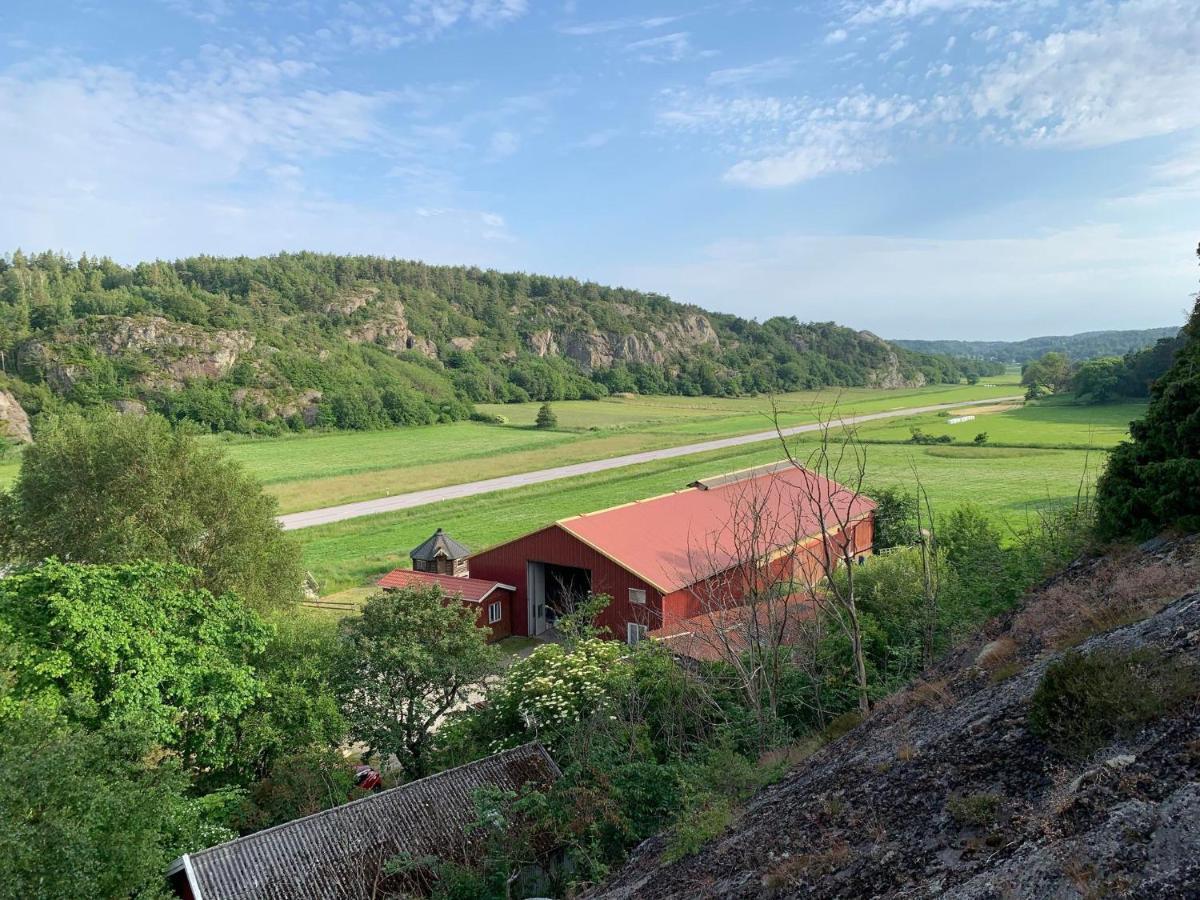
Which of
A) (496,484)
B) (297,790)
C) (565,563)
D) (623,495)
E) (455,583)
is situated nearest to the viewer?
(297,790)

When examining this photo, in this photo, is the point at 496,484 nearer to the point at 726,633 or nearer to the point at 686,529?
the point at 686,529

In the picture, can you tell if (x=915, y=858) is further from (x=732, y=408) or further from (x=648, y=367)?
(x=648, y=367)

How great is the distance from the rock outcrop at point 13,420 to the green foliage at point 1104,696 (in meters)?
96.6

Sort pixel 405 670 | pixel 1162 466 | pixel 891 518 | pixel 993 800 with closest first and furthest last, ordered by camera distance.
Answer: pixel 993 800
pixel 1162 466
pixel 405 670
pixel 891 518

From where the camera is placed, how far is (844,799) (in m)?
7.71

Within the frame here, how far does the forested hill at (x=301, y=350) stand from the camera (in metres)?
96.8

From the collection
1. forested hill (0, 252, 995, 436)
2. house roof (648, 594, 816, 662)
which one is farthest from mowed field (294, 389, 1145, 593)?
forested hill (0, 252, 995, 436)

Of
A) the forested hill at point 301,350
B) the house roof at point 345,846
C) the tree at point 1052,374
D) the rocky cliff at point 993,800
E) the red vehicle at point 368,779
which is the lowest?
the red vehicle at point 368,779

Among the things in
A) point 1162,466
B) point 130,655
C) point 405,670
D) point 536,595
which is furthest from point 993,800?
point 536,595

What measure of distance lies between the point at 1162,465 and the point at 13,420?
101593mm

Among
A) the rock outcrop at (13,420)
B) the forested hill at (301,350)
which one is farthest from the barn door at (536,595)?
the rock outcrop at (13,420)

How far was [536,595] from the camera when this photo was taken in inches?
1139

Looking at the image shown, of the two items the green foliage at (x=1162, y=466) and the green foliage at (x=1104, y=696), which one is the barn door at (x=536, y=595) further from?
the green foliage at (x=1104, y=696)

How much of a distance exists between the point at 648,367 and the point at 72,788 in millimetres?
173594
